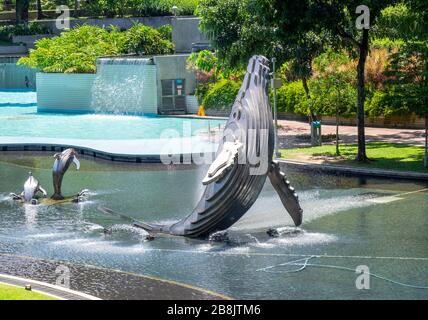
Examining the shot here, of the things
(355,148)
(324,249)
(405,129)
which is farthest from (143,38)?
(324,249)

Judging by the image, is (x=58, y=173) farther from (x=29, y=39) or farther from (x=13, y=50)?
(x=29, y=39)

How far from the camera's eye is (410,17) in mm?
40375

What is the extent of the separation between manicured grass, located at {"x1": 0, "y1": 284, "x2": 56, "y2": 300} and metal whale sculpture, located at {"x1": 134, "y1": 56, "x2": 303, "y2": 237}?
23.0ft

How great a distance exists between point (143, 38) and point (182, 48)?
461cm

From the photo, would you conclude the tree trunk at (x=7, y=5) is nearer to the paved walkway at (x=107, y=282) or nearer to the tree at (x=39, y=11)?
Result: the tree at (x=39, y=11)

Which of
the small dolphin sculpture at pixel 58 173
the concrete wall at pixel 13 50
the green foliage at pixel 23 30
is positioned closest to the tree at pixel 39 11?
the green foliage at pixel 23 30

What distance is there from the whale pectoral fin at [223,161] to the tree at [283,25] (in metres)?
12.5

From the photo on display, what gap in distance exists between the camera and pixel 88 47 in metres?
68.1

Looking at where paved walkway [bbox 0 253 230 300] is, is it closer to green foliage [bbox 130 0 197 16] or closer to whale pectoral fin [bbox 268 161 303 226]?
whale pectoral fin [bbox 268 161 303 226]

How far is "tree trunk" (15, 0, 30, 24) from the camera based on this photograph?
96312 mm

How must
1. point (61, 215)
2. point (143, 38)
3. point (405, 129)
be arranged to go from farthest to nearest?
point (143, 38), point (405, 129), point (61, 215)

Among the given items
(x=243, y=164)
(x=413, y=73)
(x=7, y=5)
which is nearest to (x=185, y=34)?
(x=413, y=73)

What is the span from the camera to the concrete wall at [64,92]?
63969 millimetres
